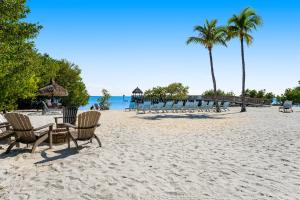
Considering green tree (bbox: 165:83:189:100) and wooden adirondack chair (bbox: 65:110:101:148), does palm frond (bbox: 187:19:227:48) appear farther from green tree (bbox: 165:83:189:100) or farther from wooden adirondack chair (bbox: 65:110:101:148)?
wooden adirondack chair (bbox: 65:110:101:148)

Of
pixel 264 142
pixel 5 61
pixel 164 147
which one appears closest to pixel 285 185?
pixel 164 147

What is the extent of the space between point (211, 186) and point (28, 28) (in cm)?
813

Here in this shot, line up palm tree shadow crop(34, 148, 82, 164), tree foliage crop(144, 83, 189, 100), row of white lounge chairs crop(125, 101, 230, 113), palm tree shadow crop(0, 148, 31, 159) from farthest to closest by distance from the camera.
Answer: tree foliage crop(144, 83, 189, 100) → row of white lounge chairs crop(125, 101, 230, 113) → palm tree shadow crop(0, 148, 31, 159) → palm tree shadow crop(34, 148, 82, 164)

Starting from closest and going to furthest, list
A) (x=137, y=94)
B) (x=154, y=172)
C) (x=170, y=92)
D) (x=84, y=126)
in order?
(x=154, y=172)
(x=84, y=126)
(x=170, y=92)
(x=137, y=94)

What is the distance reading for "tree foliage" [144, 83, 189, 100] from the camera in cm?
4347

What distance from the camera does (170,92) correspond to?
143ft

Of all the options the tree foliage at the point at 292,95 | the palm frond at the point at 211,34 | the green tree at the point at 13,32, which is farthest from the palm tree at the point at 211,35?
the green tree at the point at 13,32

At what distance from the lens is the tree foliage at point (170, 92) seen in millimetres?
43469

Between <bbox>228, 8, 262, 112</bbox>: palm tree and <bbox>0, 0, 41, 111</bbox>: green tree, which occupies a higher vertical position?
<bbox>228, 8, 262, 112</bbox>: palm tree

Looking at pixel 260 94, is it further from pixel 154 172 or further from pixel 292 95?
pixel 154 172

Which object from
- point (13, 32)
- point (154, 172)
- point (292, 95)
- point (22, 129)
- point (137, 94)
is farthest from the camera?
point (137, 94)

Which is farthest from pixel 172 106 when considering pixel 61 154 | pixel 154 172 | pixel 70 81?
pixel 154 172

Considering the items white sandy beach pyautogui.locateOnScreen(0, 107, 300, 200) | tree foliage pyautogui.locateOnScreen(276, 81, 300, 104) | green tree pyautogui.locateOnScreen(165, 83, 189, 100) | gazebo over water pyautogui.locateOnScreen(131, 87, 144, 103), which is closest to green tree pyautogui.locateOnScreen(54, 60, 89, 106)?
gazebo over water pyautogui.locateOnScreen(131, 87, 144, 103)

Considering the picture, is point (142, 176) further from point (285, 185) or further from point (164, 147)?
point (164, 147)
